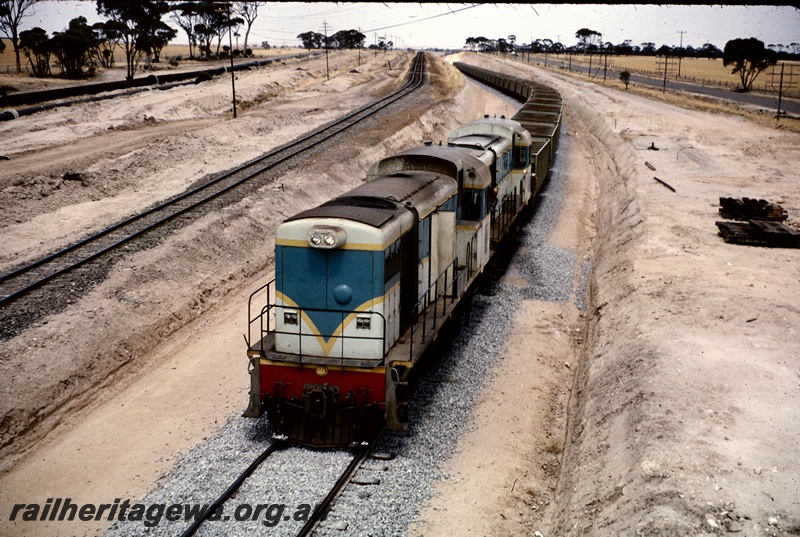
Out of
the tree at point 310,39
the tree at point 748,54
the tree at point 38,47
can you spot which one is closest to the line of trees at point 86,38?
the tree at point 38,47

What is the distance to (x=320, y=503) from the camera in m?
9.12

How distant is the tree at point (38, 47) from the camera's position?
60.2 m

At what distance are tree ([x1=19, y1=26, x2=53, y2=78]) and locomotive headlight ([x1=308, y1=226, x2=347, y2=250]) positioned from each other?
6037 centimetres

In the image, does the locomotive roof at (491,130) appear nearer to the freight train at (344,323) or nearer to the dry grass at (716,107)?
the freight train at (344,323)

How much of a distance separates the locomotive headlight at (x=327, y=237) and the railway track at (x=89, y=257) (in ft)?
24.6

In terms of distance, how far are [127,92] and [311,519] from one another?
46.4 m

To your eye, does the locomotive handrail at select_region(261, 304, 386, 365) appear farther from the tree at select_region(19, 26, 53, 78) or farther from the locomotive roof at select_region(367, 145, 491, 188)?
the tree at select_region(19, 26, 53, 78)

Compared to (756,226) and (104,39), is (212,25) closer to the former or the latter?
(104,39)

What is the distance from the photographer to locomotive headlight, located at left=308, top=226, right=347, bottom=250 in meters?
10.4

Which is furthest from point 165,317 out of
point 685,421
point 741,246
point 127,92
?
point 127,92

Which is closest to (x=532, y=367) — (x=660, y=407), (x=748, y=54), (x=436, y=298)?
(x=436, y=298)

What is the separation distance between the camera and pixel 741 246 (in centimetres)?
1980

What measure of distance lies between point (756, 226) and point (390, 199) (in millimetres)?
13777

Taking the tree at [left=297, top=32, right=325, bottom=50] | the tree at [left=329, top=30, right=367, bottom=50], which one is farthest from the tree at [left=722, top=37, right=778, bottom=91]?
the tree at [left=297, top=32, right=325, bottom=50]
